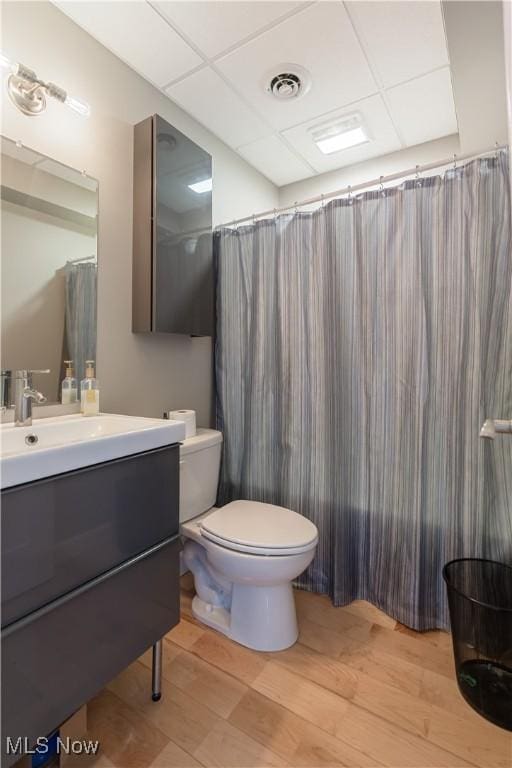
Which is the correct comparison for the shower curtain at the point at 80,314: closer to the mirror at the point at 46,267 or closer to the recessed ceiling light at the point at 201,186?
the mirror at the point at 46,267

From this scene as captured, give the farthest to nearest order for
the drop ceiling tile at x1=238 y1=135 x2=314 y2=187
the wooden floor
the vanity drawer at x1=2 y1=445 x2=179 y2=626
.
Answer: the drop ceiling tile at x1=238 y1=135 x2=314 y2=187 < the wooden floor < the vanity drawer at x1=2 y1=445 x2=179 y2=626

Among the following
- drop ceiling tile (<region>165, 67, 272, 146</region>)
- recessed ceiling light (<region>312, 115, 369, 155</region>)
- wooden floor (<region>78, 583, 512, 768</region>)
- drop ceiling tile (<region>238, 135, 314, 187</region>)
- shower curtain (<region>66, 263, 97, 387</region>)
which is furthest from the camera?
drop ceiling tile (<region>238, 135, 314, 187</region>)

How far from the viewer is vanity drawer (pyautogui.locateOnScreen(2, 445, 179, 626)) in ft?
2.42

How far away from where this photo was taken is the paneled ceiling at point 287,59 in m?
1.36

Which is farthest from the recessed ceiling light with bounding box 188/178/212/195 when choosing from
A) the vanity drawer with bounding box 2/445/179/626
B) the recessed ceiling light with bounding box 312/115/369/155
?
the vanity drawer with bounding box 2/445/179/626

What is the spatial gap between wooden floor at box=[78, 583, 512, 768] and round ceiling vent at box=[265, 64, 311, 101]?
240 centimetres

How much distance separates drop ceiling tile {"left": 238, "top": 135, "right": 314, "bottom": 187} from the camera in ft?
7.13

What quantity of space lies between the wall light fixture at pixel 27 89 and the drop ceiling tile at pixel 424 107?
4.87 ft

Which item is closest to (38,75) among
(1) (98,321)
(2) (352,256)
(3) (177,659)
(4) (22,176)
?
(4) (22,176)

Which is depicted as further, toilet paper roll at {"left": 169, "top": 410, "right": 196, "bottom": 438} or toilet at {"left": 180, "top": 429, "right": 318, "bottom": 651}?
toilet paper roll at {"left": 169, "top": 410, "right": 196, "bottom": 438}

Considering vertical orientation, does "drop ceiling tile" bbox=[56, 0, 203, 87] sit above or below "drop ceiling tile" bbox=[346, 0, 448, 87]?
below

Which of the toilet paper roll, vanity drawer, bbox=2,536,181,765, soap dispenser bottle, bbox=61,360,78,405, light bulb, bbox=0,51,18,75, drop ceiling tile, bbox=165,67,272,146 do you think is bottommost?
vanity drawer, bbox=2,536,181,765

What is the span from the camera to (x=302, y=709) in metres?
1.14

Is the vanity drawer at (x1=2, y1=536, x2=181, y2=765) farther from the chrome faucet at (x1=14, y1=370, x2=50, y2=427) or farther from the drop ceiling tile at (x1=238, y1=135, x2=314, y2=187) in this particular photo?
the drop ceiling tile at (x1=238, y1=135, x2=314, y2=187)
